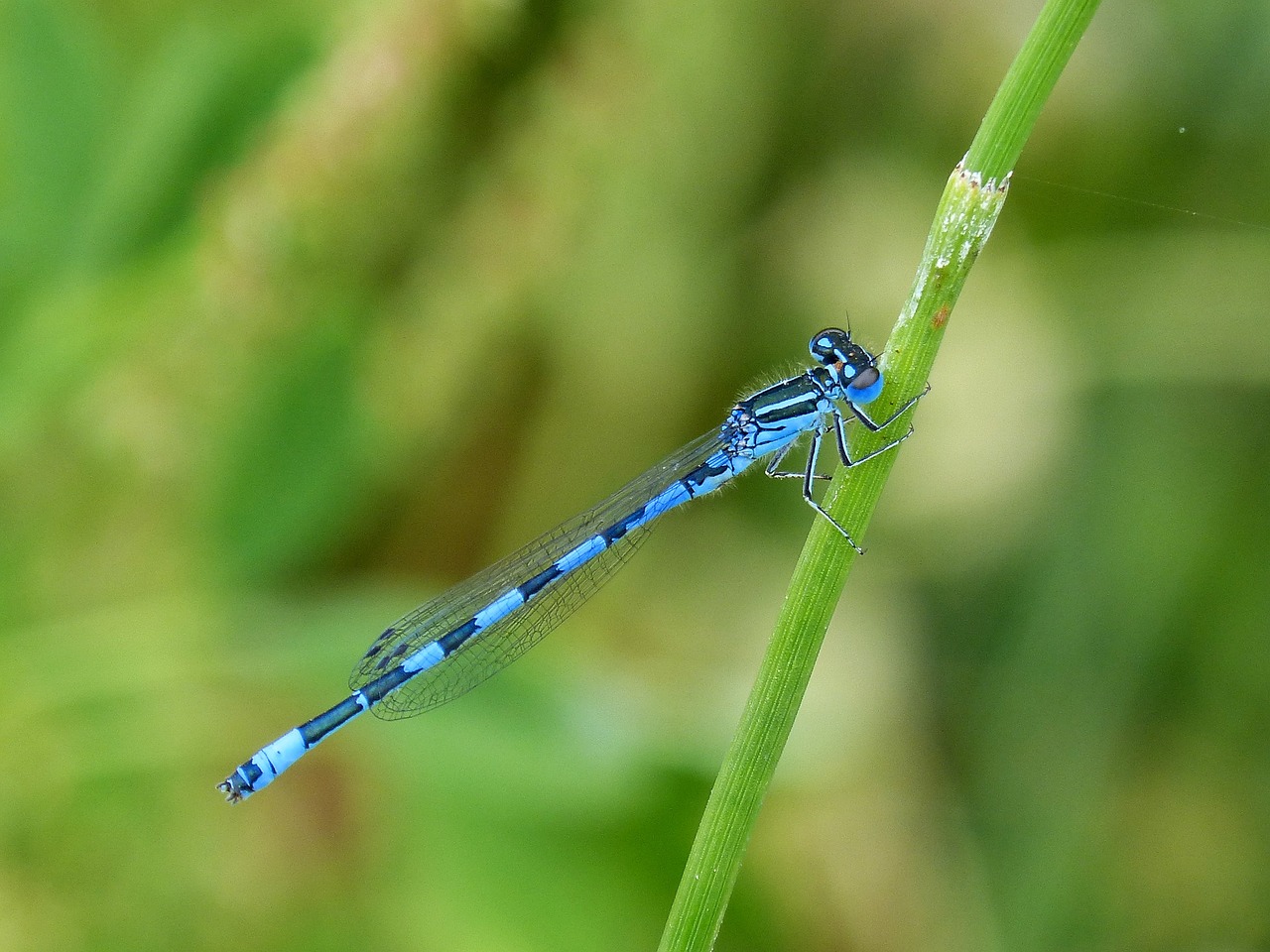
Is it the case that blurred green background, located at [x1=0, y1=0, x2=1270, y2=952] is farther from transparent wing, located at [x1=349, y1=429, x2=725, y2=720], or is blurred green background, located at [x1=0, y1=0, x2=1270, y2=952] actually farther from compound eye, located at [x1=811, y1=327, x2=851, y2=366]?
compound eye, located at [x1=811, y1=327, x2=851, y2=366]

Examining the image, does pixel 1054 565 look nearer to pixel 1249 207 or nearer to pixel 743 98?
pixel 1249 207

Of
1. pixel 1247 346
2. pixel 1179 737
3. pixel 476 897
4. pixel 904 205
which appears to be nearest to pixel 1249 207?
pixel 1247 346

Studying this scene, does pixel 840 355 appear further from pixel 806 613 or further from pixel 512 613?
pixel 806 613

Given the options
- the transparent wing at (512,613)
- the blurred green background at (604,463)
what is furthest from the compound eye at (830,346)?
the blurred green background at (604,463)

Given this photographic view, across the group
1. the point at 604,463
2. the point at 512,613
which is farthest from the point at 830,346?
the point at 604,463

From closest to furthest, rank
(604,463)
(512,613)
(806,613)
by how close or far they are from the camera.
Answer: (806,613), (512,613), (604,463)

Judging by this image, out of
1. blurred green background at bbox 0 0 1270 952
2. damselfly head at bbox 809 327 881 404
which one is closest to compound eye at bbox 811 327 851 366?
damselfly head at bbox 809 327 881 404
